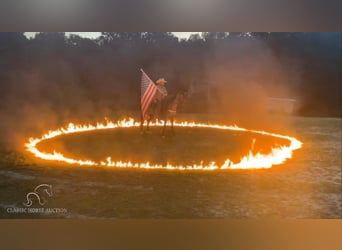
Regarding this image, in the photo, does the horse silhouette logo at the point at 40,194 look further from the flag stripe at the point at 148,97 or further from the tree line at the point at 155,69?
the flag stripe at the point at 148,97

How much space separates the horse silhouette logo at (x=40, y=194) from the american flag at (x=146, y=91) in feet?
3.93

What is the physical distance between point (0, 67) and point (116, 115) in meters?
1.25

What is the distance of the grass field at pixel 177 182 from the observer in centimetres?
434

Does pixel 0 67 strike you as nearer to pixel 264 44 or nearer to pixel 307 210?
pixel 264 44

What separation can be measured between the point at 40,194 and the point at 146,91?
4.77ft

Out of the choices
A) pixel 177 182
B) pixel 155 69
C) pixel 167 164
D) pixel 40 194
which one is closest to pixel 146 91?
pixel 155 69

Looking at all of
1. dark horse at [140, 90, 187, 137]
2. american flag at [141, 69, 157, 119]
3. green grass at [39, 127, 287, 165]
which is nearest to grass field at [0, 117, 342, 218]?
green grass at [39, 127, 287, 165]

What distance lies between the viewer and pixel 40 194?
438 cm

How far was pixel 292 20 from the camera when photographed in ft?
14.7

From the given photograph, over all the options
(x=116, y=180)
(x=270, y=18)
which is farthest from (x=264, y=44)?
(x=116, y=180)

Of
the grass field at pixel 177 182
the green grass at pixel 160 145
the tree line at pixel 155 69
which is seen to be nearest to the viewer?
the grass field at pixel 177 182

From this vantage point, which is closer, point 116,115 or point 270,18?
point 270,18

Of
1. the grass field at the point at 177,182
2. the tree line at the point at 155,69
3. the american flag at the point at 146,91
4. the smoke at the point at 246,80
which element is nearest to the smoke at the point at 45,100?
the tree line at the point at 155,69

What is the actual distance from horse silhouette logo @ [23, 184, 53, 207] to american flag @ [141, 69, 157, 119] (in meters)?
1.20
